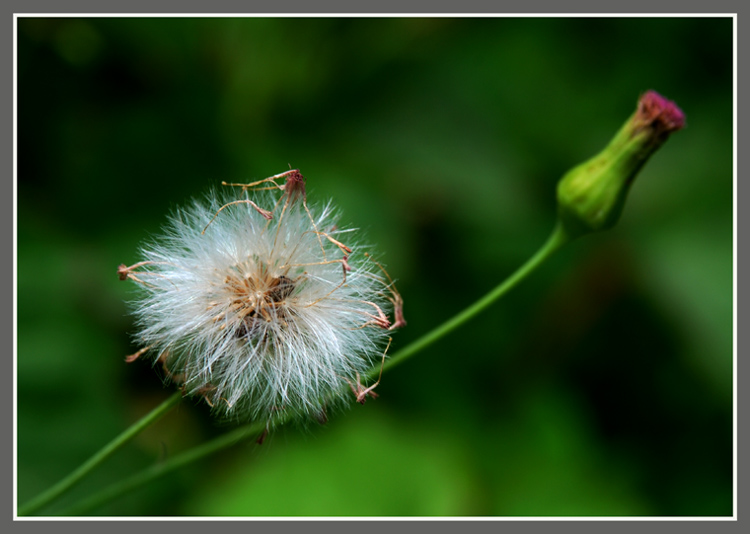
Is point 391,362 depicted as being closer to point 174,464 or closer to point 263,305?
point 263,305

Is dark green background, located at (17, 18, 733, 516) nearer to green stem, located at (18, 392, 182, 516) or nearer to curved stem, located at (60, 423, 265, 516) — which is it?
curved stem, located at (60, 423, 265, 516)

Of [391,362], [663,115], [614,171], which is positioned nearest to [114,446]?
[391,362]

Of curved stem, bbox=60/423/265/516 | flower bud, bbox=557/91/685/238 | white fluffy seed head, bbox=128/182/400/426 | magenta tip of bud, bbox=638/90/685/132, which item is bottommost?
curved stem, bbox=60/423/265/516

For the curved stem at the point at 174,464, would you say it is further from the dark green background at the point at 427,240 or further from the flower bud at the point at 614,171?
the flower bud at the point at 614,171

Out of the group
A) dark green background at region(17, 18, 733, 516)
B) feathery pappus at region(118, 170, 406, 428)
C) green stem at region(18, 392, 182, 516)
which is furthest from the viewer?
dark green background at region(17, 18, 733, 516)

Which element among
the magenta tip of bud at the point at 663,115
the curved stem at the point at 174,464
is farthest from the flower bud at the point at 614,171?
the curved stem at the point at 174,464

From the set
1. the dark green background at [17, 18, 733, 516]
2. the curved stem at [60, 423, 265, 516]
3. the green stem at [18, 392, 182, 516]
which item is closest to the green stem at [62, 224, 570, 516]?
the curved stem at [60, 423, 265, 516]
